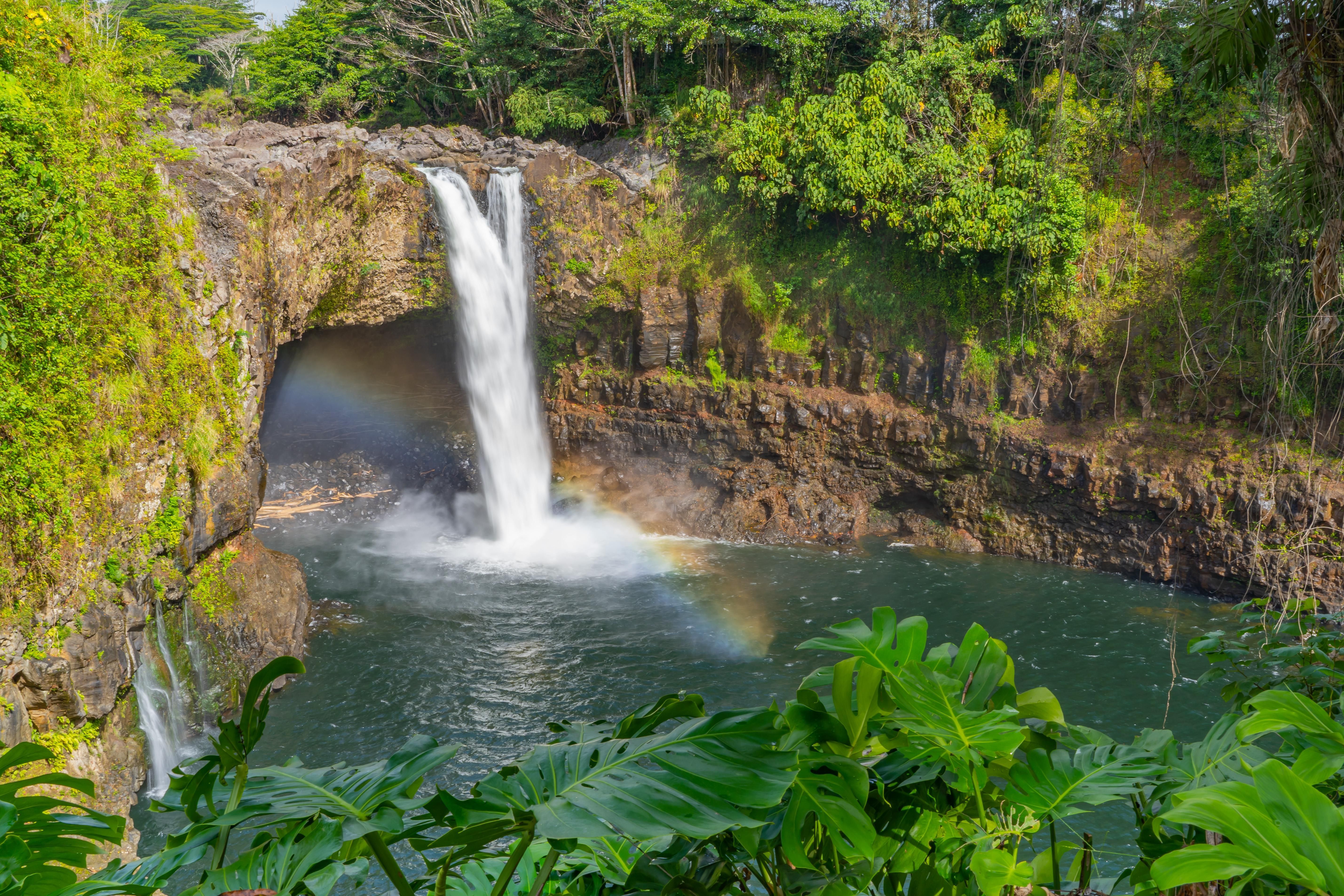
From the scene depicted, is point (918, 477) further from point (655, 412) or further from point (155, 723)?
point (155, 723)

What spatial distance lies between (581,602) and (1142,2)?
32.3 feet

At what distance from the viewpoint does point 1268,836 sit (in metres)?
1.13

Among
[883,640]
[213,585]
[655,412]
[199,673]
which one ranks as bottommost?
[199,673]

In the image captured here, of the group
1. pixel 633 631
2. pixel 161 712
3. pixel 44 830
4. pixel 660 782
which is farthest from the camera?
pixel 633 631

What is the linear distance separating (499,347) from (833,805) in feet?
50.6

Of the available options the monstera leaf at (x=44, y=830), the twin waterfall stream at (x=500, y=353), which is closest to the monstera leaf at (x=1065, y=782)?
the monstera leaf at (x=44, y=830)

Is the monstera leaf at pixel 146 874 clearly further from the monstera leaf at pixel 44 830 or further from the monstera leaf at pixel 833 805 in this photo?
the monstera leaf at pixel 833 805

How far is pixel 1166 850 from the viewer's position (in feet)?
5.45

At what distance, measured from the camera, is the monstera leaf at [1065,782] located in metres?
1.55

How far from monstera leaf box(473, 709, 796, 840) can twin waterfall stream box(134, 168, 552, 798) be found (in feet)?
43.9

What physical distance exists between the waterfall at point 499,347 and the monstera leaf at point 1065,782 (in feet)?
46.3

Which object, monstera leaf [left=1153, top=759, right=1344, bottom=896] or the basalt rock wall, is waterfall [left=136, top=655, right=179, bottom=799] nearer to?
monstera leaf [left=1153, top=759, right=1344, bottom=896]

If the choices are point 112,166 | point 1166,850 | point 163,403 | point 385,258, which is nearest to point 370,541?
point 385,258

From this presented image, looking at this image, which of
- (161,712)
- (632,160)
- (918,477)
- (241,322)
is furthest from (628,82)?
(161,712)
